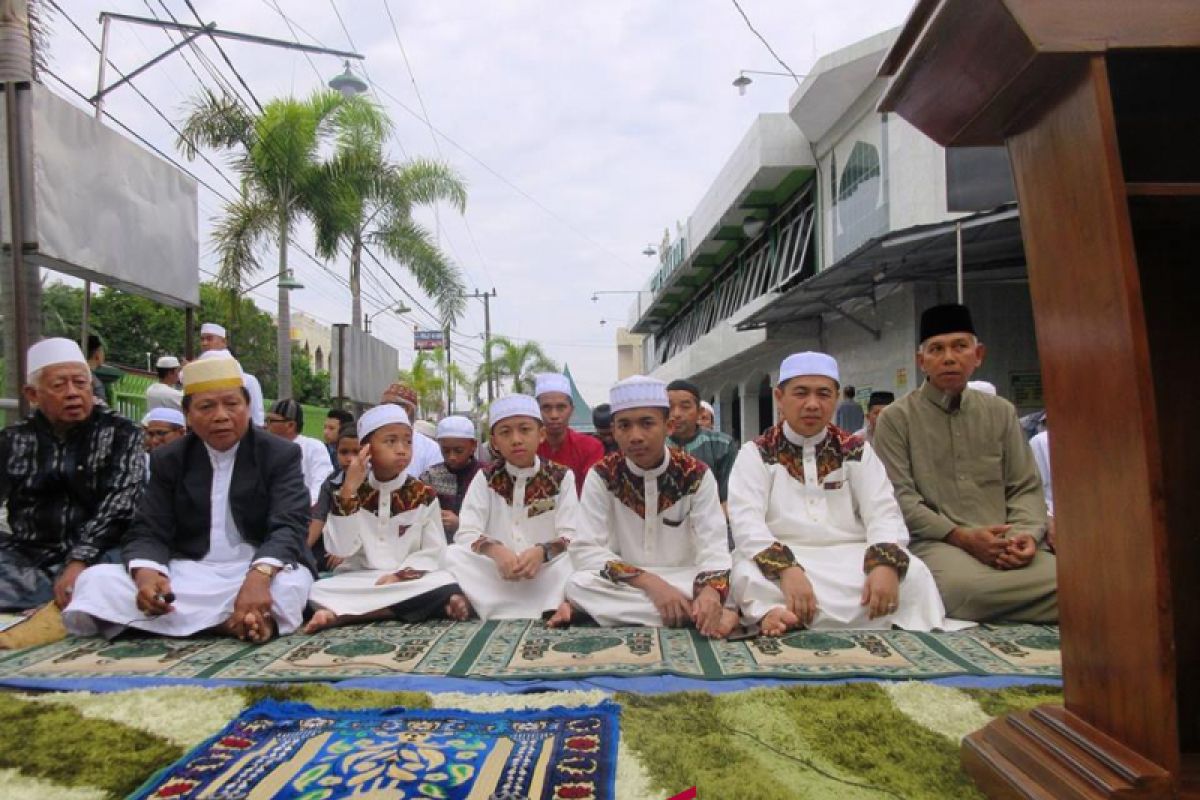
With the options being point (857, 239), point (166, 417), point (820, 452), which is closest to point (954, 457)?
point (820, 452)

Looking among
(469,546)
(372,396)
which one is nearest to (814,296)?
(372,396)

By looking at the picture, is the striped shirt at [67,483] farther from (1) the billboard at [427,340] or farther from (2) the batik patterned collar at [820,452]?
(1) the billboard at [427,340]

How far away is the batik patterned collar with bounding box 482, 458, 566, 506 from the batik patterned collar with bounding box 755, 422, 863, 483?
1029mm

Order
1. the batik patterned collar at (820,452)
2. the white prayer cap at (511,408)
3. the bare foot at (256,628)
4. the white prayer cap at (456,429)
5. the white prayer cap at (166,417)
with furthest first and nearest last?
the white prayer cap at (166,417) → the white prayer cap at (456,429) → the white prayer cap at (511,408) → the batik patterned collar at (820,452) → the bare foot at (256,628)

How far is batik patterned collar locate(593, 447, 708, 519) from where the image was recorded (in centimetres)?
383

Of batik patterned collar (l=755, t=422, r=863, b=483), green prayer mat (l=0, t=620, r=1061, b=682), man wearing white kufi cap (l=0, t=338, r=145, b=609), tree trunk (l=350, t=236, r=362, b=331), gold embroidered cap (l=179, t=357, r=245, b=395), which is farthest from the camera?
tree trunk (l=350, t=236, r=362, b=331)

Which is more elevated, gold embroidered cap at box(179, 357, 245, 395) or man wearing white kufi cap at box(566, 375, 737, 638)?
gold embroidered cap at box(179, 357, 245, 395)

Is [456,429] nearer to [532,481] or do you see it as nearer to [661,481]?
[532,481]

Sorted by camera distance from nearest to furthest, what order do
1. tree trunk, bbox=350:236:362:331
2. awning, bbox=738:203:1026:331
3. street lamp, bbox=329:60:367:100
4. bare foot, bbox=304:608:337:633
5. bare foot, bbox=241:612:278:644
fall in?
bare foot, bbox=241:612:278:644
bare foot, bbox=304:608:337:633
awning, bbox=738:203:1026:331
street lamp, bbox=329:60:367:100
tree trunk, bbox=350:236:362:331

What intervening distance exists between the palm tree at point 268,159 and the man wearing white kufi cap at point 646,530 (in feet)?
34.7

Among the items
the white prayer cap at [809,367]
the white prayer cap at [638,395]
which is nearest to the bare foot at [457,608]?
the white prayer cap at [638,395]

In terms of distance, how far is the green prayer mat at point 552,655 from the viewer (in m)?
2.79

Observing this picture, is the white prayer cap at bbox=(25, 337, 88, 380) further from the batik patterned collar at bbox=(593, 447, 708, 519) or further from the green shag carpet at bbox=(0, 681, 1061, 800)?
the batik patterned collar at bbox=(593, 447, 708, 519)

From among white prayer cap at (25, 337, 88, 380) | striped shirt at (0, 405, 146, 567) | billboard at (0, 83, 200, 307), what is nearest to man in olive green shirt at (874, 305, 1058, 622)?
striped shirt at (0, 405, 146, 567)
